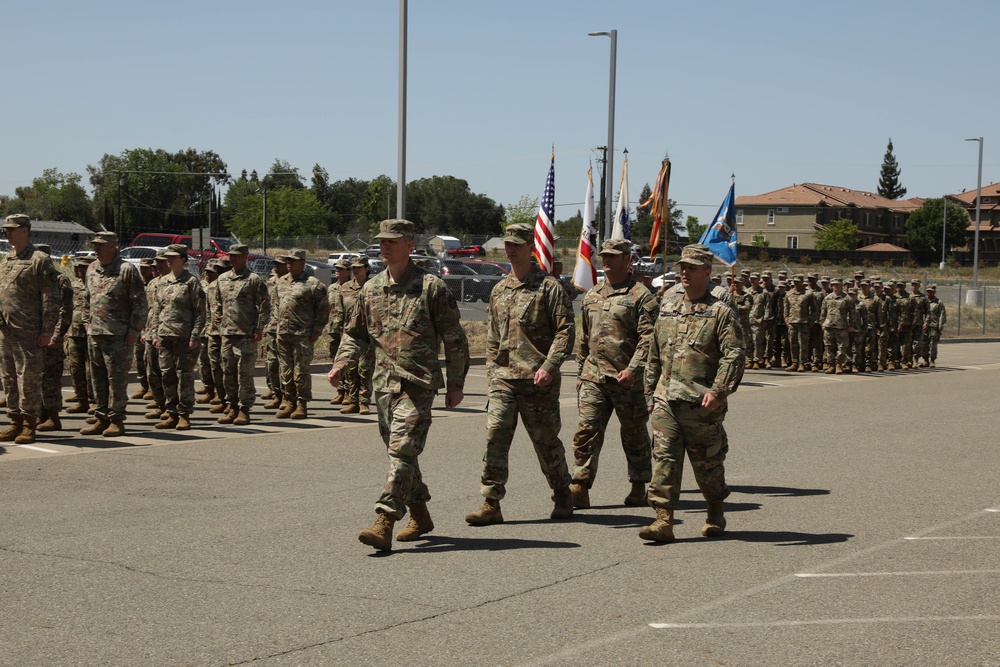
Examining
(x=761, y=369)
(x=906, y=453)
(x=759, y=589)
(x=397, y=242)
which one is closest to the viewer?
(x=759, y=589)

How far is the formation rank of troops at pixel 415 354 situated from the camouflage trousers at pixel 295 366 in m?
0.03

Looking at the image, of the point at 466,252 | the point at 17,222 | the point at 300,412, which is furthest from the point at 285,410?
the point at 466,252

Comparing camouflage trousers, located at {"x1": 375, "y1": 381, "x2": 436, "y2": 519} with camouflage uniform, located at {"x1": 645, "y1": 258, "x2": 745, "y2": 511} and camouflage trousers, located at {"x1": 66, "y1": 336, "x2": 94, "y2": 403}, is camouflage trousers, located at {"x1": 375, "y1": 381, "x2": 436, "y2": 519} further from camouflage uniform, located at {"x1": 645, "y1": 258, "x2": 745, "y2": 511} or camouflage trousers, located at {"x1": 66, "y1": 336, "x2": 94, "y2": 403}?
camouflage trousers, located at {"x1": 66, "y1": 336, "x2": 94, "y2": 403}

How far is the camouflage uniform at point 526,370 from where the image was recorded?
8.49 metres

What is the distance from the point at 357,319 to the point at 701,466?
2492 millimetres

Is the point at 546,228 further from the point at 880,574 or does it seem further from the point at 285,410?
the point at 880,574

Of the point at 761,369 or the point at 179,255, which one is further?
the point at 761,369

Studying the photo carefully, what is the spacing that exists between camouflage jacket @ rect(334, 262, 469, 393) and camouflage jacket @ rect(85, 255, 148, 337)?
5390 mm

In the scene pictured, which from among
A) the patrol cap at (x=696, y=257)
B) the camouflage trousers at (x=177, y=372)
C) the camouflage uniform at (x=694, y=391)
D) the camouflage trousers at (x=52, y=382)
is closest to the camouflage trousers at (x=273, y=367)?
the camouflage trousers at (x=177, y=372)

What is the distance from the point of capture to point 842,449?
12.6 meters

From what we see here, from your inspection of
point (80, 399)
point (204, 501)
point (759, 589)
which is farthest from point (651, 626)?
point (80, 399)

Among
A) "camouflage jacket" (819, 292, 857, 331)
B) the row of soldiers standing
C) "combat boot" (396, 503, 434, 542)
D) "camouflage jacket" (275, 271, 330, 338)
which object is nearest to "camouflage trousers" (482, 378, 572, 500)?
"combat boot" (396, 503, 434, 542)

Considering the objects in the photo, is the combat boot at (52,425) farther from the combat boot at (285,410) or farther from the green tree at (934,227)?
the green tree at (934,227)

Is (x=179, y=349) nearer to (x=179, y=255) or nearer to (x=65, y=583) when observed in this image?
(x=179, y=255)
